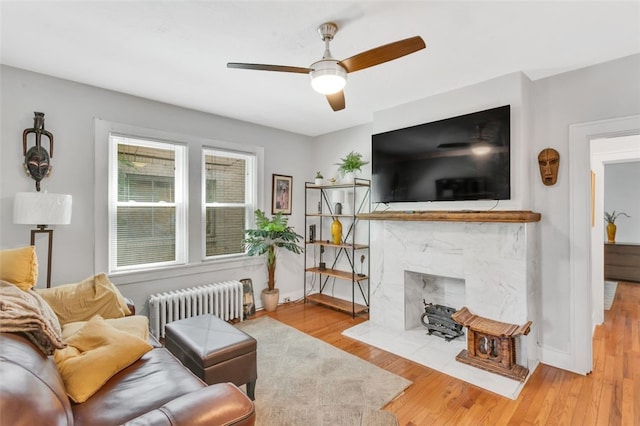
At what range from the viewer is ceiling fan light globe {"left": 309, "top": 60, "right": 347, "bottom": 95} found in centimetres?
187

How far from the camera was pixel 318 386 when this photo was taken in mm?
2424

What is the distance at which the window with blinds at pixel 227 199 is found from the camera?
3879 millimetres

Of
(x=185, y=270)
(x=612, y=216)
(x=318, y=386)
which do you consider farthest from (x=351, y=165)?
(x=612, y=216)

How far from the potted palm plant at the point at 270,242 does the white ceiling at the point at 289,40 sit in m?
1.65

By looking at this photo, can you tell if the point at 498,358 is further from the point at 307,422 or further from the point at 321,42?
the point at 321,42

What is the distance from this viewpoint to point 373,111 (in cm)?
374

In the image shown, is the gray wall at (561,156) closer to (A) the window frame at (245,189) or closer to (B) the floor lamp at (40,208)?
(A) the window frame at (245,189)

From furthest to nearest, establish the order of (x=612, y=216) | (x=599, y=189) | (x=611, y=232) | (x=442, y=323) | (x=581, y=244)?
(x=612, y=216) < (x=611, y=232) < (x=599, y=189) < (x=442, y=323) < (x=581, y=244)

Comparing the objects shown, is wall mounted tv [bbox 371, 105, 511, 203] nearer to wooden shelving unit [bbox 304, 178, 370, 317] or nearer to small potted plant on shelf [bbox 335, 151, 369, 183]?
small potted plant on shelf [bbox 335, 151, 369, 183]

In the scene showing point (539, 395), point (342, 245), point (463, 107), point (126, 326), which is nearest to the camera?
point (126, 326)

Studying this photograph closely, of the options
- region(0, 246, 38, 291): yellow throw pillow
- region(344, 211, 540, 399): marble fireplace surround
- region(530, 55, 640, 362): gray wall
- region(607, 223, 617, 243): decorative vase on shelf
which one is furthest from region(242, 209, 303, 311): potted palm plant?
region(607, 223, 617, 243): decorative vase on shelf

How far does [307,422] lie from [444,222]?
2.15m

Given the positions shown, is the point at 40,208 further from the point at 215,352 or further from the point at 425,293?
the point at 425,293

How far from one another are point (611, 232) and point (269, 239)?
258 inches
